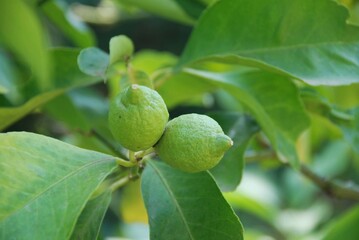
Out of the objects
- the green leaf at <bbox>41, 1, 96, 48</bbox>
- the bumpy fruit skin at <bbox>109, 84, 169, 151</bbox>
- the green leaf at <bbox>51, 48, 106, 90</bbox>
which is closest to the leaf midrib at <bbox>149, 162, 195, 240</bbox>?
the bumpy fruit skin at <bbox>109, 84, 169, 151</bbox>

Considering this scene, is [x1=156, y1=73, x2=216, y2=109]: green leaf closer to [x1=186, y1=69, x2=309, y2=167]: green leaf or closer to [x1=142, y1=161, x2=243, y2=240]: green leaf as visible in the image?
[x1=186, y1=69, x2=309, y2=167]: green leaf

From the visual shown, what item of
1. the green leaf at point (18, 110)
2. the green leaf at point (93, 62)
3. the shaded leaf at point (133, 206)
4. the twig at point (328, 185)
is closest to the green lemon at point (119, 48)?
the green leaf at point (93, 62)

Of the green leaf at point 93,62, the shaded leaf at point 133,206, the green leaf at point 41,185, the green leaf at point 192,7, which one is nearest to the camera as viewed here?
the green leaf at point 41,185

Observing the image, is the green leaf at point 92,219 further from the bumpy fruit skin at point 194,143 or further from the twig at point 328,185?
the twig at point 328,185

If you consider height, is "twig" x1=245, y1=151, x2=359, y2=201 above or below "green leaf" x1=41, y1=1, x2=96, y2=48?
below

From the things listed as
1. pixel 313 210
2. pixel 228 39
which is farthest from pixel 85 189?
pixel 313 210

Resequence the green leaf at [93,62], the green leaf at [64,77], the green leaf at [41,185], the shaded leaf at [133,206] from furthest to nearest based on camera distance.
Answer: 1. the shaded leaf at [133,206]
2. the green leaf at [64,77]
3. the green leaf at [93,62]
4. the green leaf at [41,185]
